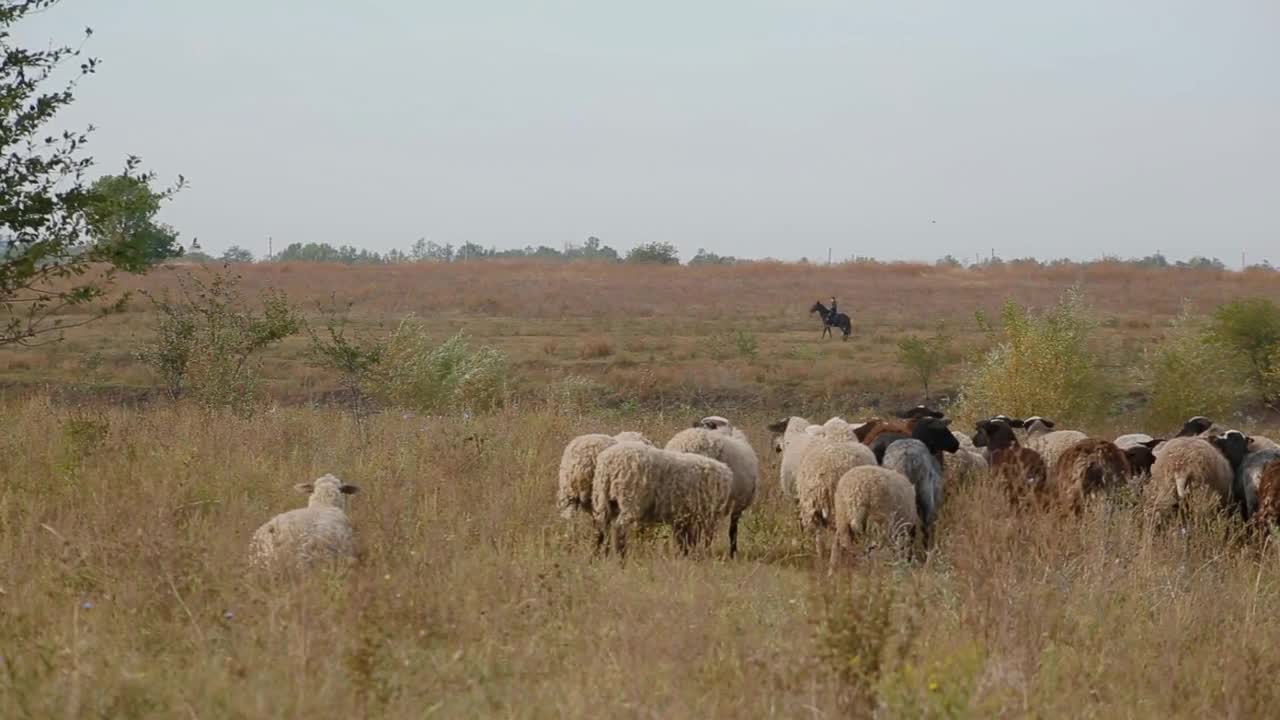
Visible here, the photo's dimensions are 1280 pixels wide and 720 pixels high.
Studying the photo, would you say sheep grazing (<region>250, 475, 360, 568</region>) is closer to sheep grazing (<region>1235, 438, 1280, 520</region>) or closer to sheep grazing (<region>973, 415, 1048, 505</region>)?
sheep grazing (<region>973, 415, 1048, 505</region>)

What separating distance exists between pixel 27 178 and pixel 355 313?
108ft

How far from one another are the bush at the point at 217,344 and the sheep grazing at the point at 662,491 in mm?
6818

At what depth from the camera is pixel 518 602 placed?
6719mm

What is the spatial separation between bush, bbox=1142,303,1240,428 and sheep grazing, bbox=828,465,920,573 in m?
15.4

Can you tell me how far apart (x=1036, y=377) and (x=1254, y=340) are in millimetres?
8645

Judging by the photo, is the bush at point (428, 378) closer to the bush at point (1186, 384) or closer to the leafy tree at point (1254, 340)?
the bush at point (1186, 384)

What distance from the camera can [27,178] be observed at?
942cm

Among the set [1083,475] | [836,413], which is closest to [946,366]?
[836,413]

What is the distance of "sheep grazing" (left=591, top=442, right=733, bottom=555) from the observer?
9156 millimetres

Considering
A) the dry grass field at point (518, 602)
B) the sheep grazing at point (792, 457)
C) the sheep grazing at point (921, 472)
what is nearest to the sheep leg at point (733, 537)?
the dry grass field at point (518, 602)

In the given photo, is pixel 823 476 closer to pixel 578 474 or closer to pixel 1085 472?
pixel 578 474

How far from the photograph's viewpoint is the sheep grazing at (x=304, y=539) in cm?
696

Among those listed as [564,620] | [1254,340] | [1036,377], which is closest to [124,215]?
[564,620]

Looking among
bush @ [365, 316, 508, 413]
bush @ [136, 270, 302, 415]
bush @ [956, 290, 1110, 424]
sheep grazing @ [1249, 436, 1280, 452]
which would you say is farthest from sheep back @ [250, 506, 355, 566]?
bush @ [956, 290, 1110, 424]
